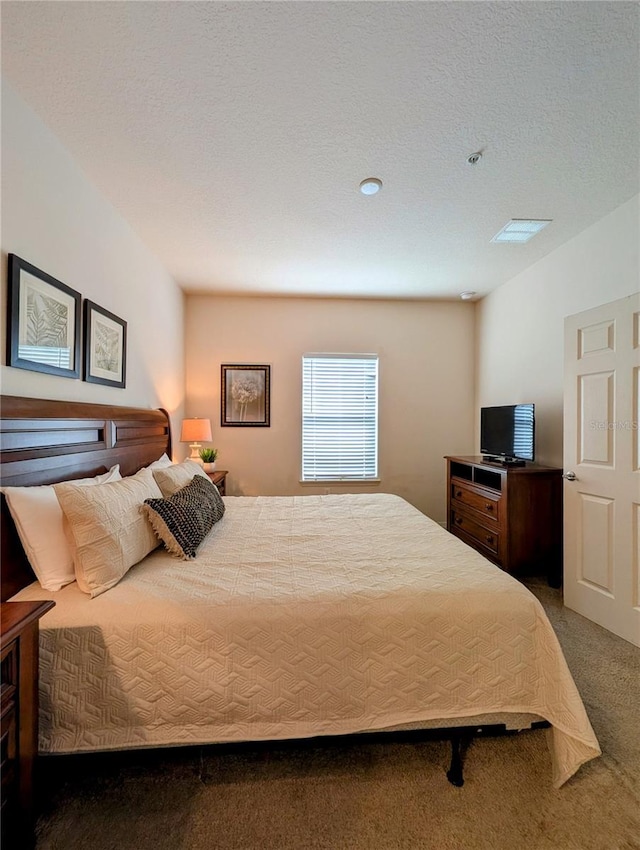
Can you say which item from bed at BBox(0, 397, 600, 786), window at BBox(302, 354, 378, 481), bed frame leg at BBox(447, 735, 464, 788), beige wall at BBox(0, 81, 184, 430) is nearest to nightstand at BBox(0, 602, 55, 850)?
bed at BBox(0, 397, 600, 786)

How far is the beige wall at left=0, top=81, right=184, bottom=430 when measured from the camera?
4.99ft

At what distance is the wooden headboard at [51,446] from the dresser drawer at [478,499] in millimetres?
2835

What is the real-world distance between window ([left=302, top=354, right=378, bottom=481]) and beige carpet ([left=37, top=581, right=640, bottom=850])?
114 inches

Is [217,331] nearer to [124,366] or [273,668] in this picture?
[124,366]

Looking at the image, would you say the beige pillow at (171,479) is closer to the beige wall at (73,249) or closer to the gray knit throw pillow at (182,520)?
the gray knit throw pillow at (182,520)

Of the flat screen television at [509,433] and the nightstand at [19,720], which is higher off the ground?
the flat screen television at [509,433]

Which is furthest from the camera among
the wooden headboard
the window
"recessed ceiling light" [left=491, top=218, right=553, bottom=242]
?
the window

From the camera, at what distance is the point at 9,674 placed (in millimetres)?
1040

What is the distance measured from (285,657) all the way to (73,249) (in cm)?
226

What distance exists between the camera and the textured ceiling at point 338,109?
1.28 m

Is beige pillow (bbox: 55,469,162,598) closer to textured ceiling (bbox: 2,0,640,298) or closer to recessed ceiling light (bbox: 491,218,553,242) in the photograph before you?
textured ceiling (bbox: 2,0,640,298)

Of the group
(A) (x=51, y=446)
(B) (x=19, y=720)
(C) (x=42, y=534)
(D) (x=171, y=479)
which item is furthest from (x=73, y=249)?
(B) (x=19, y=720)

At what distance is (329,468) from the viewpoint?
425 centimetres

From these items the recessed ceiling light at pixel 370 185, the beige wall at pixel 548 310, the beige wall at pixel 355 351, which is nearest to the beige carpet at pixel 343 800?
the beige wall at pixel 548 310
